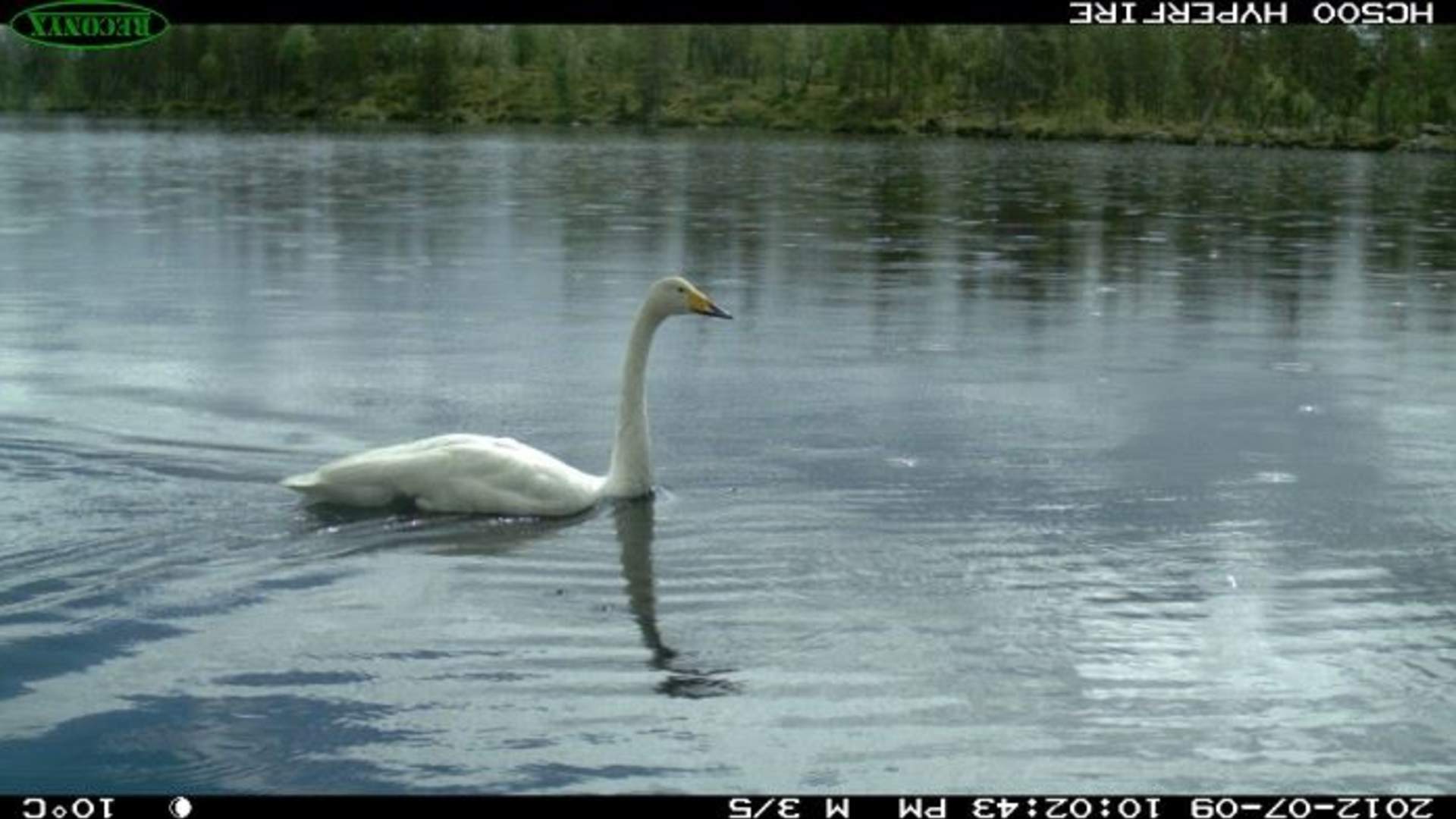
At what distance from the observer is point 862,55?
164m

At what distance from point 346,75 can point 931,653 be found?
552ft

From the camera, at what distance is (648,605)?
925 cm

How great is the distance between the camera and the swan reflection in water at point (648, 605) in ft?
26.3

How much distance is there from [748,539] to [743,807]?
393cm

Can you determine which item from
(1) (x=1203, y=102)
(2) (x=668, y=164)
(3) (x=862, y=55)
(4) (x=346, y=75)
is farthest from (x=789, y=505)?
(4) (x=346, y=75)

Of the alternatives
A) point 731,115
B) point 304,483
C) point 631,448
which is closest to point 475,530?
point 304,483

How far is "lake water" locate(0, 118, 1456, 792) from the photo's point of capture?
290 inches

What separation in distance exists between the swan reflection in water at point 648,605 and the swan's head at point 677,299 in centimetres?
108

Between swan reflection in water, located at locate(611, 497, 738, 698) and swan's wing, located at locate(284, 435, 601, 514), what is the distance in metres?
0.36

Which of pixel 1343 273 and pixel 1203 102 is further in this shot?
pixel 1203 102

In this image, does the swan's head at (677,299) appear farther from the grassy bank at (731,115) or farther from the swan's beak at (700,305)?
the grassy bank at (731,115)

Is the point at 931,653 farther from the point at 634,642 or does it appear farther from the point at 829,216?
the point at 829,216

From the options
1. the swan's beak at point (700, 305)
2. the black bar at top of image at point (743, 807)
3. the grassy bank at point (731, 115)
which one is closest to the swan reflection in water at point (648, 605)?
the swan's beak at point (700, 305)

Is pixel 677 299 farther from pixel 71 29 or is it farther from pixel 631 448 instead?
pixel 71 29
